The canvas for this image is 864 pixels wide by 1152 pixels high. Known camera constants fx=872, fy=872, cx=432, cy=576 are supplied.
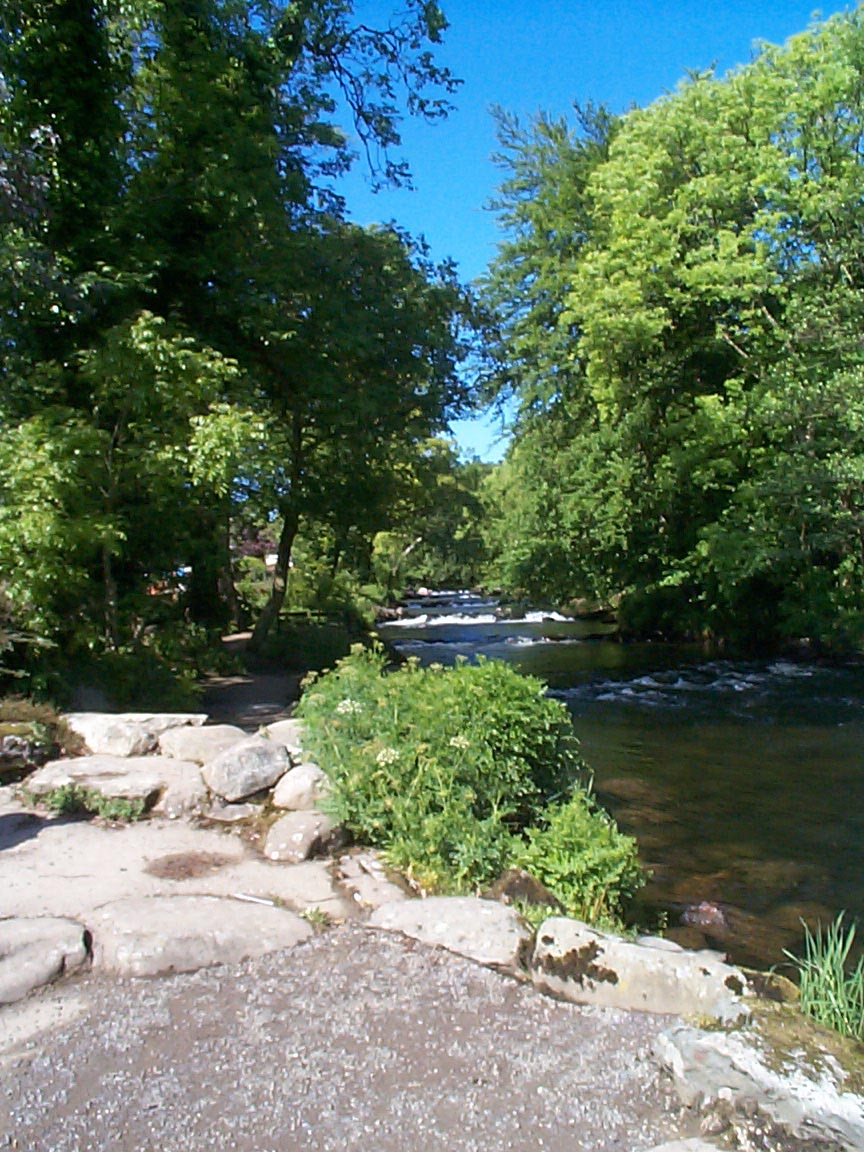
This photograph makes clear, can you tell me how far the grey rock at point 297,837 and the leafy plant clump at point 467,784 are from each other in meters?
0.12

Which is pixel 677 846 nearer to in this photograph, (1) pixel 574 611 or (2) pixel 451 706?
(2) pixel 451 706

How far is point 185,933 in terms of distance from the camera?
384 cm

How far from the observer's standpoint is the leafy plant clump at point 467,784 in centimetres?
467

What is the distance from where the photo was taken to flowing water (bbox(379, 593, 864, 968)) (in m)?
5.93

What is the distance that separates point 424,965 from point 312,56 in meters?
13.2

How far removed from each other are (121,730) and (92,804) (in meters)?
1.06

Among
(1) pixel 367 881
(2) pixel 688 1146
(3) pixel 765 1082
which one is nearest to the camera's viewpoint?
(2) pixel 688 1146

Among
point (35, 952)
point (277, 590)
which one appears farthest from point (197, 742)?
point (277, 590)

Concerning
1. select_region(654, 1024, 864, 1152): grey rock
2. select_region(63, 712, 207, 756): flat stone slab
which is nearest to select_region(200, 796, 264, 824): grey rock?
select_region(63, 712, 207, 756): flat stone slab

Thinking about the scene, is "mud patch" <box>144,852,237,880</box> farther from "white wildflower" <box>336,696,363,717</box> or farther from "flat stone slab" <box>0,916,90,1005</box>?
"white wildflower" <box>336,696,363,717</box>

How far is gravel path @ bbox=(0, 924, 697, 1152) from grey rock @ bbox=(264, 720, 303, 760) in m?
2.32

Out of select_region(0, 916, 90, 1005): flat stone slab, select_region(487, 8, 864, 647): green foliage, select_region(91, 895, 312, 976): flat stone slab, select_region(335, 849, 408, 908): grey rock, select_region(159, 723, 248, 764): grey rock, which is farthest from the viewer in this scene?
select_region(487, 8, 864, 647): green foliage

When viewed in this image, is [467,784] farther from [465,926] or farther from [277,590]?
[277,590]

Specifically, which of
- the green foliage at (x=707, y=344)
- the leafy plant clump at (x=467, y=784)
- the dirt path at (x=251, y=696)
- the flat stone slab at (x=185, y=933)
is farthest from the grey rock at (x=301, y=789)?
the green foliage at (x=707, y=344)
